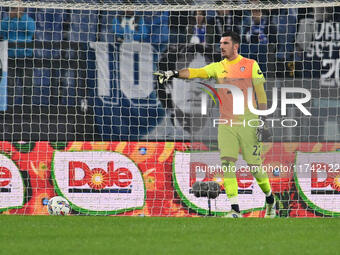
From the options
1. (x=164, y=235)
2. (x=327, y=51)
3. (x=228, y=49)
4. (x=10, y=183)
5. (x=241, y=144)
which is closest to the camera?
(x=164, y=235)

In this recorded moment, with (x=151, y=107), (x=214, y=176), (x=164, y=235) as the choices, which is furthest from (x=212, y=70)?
(x=164, y=235)

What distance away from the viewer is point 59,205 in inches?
376

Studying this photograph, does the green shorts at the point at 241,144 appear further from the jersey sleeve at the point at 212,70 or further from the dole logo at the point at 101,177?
the dole logo at the point at 101,177

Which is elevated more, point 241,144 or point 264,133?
point 264,133

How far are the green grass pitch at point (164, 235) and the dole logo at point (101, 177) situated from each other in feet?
1.76

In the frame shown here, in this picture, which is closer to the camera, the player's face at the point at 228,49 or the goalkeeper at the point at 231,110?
the goalkeeper at the point at 231,110

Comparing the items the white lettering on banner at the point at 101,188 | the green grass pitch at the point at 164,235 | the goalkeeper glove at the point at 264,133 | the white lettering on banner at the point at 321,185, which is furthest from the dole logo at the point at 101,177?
the white lettering on banner at the point at 321,185

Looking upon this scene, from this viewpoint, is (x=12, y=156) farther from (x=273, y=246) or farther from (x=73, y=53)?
(x=273, y=246)

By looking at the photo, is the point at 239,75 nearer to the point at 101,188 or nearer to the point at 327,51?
the point at 101,188

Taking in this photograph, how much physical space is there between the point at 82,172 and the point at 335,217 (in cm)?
A: 310

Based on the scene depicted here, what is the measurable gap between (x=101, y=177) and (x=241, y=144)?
70.5 inches

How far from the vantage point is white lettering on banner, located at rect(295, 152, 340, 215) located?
942 centimetres

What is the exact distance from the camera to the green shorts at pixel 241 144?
9.74 m

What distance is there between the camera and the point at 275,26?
11969 mm
